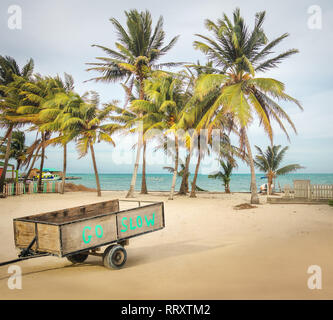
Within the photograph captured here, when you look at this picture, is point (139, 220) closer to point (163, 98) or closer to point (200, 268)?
point (200, 268)

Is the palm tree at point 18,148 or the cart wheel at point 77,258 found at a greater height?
the palm tree at point 18,148

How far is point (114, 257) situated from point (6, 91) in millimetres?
20521

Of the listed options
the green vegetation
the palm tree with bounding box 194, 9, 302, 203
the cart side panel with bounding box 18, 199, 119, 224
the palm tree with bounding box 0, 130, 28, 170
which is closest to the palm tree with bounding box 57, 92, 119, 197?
the green vegetation

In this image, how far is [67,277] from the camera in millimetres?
4688

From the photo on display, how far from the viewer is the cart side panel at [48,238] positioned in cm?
439

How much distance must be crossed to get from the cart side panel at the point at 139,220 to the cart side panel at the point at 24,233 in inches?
55.7

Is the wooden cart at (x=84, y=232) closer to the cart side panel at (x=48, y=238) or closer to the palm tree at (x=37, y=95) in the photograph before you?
the cart side panel at (x=48, y=238)

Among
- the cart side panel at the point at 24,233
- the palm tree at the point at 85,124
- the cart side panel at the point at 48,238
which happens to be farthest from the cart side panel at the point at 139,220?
the palm tree at the point at 85,124

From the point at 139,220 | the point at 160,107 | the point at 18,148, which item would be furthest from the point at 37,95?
the point at 139,220

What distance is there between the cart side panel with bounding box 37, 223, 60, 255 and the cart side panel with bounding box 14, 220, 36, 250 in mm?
190

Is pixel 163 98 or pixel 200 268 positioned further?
pixel 163 98

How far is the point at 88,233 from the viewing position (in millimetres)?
4684
